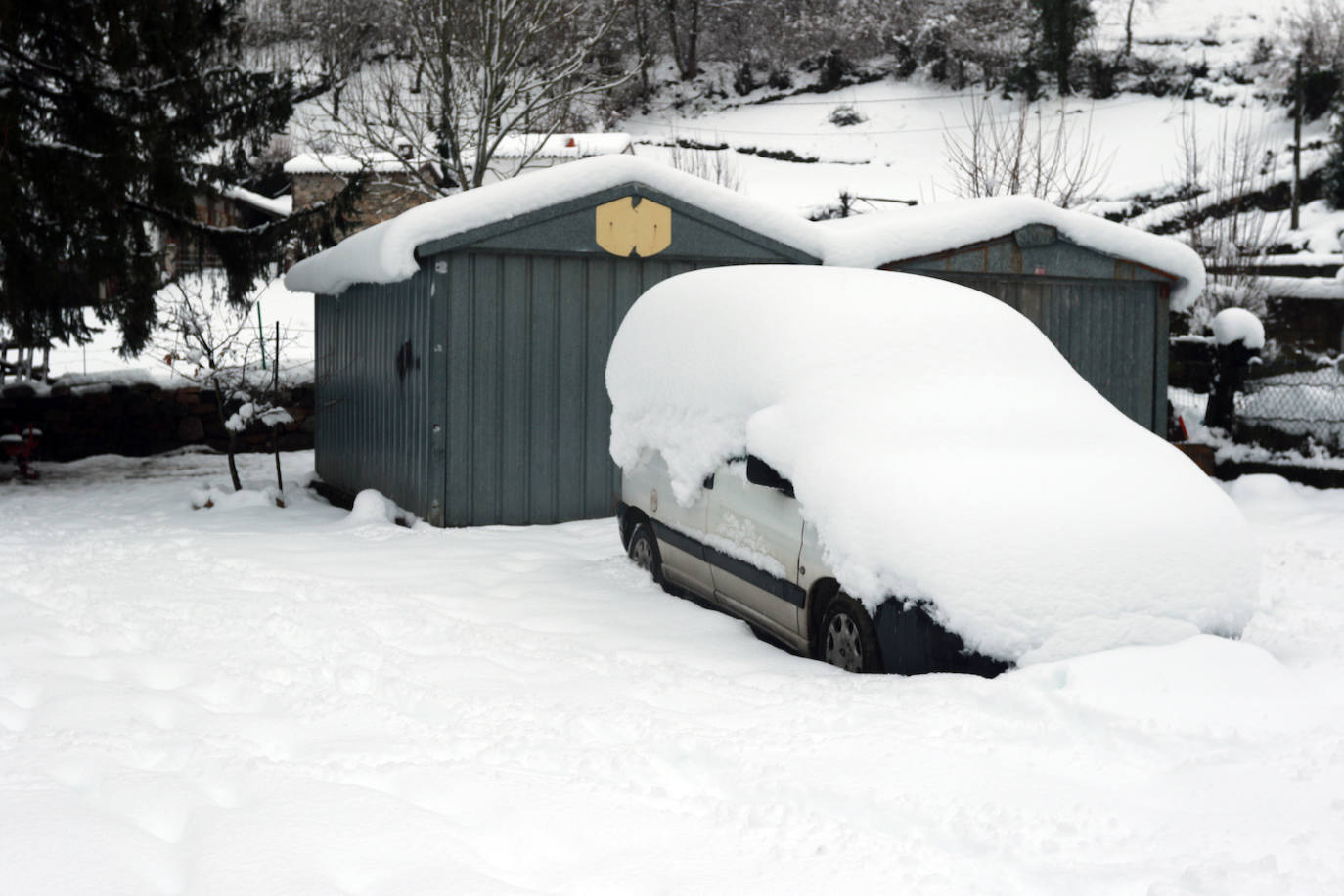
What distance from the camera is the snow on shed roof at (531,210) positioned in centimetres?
867

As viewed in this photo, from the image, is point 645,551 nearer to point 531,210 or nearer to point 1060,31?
point 531,210

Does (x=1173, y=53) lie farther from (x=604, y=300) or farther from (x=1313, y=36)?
(x=604, y=300)

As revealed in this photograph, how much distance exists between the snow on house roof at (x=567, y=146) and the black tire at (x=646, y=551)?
22.1 metres

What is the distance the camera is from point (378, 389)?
10164 millimetres

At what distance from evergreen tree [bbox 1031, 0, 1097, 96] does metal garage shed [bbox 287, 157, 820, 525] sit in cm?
3625

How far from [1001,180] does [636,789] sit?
Answer: 17.0 m

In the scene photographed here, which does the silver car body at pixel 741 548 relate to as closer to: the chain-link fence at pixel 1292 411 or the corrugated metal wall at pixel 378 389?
the corrugated metal wall at pixel 378 389

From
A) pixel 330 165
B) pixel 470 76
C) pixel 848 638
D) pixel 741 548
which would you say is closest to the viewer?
pixel 848 638

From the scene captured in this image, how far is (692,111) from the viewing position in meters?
48.2

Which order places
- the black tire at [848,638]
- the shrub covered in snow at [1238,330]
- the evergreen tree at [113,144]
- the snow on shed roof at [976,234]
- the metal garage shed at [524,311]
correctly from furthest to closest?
the shrub covered in snow at [1238,330] < the evergreen tree at [113,144] < the snow on shed roof at [976,234] < the metal garage shed at [524,311] < the black tire at [848,638]

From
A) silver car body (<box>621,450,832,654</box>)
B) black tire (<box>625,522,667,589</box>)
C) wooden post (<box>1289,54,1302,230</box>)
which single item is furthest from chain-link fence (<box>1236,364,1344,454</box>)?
wooden post (<box>1289,54,1302,230</box>)

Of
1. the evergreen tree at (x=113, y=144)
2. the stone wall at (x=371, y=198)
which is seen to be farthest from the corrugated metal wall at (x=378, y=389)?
the stone wall at (x=371, y=198)

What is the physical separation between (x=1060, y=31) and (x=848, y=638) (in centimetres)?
4209

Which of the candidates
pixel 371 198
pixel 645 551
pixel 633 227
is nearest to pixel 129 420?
pixel 633 227
